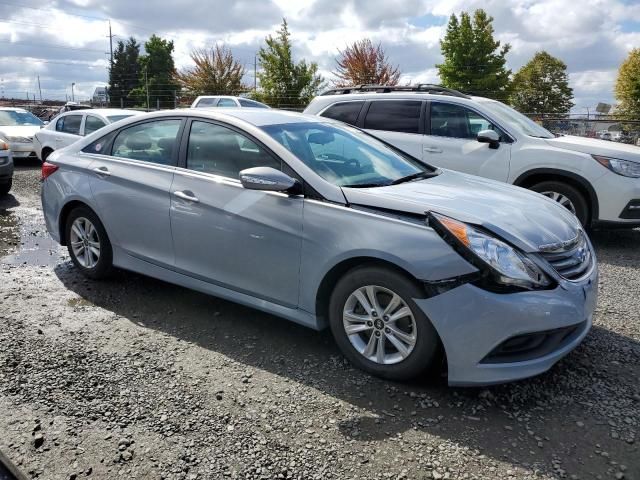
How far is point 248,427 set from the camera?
2.79m

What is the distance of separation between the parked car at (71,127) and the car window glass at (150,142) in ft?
22.1

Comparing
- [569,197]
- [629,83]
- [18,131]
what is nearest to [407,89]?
[569,197]

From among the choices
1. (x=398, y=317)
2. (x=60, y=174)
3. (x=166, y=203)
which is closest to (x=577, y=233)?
(x=398, y=317)

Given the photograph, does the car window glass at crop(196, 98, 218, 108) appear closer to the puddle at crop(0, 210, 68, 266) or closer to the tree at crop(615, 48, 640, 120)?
the puddle at crop(0, 210, 68, 266)

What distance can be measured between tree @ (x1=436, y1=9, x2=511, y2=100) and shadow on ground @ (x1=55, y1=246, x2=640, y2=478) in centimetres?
3266

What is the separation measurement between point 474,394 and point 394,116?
17.0 ft

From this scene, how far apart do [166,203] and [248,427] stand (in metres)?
1.95

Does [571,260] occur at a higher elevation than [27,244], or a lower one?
higher

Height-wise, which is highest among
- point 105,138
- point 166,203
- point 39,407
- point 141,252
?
point 105,138

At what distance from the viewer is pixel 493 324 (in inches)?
110

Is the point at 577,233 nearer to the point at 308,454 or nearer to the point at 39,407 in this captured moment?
the point at 308,454

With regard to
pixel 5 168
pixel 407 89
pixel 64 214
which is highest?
pixel 407 89

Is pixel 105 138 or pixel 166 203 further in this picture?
pixel 105 138

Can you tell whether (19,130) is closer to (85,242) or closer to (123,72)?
(85,242)
